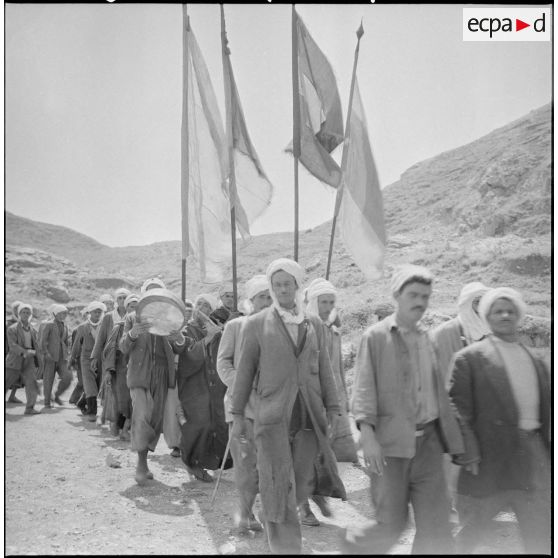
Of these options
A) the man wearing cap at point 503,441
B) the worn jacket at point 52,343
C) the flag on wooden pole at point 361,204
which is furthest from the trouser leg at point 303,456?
the worn jacket at point 52,343

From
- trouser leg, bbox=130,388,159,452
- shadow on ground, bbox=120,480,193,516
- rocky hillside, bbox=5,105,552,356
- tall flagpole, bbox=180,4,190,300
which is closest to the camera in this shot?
shadow on ground, bbox=120,480,193,516

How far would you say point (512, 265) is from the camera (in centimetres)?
2538

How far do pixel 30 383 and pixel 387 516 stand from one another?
8.10 meters

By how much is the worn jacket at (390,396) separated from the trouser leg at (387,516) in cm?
10

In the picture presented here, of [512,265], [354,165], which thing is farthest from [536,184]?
[354,165]

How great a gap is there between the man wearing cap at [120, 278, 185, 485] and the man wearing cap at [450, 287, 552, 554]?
320 cm

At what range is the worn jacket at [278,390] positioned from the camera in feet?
12.1

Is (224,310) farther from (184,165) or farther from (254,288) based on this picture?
(184,165)

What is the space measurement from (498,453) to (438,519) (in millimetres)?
462

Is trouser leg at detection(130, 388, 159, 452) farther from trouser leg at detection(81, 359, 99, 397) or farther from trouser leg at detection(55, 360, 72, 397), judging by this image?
trouser leg at detection(55, 360, 72, 397)

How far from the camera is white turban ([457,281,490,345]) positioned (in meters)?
4.48

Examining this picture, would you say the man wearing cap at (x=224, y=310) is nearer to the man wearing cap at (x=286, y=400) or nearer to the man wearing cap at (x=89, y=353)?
the man wearing cap at (x=286, y=400)

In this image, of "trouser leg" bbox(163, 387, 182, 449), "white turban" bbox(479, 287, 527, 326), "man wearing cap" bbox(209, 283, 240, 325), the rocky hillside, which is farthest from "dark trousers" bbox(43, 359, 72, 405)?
"white turban" bbox(479, 287, 527, 326)

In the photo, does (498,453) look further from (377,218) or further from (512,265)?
(512,265)
